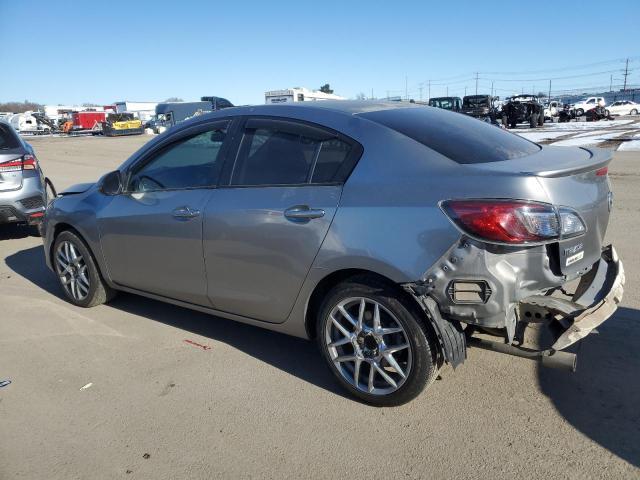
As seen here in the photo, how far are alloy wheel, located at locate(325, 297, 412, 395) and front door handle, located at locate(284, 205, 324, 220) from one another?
518mm

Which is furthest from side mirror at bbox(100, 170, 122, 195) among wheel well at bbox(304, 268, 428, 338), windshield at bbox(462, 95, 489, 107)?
windshield at bbox(462, 95, 489, 107)

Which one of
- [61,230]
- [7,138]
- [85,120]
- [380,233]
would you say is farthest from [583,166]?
[85,120]

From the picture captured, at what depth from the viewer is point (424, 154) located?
2914 mm

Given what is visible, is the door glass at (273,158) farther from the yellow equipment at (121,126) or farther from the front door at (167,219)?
the yellow equipment at (121,126)

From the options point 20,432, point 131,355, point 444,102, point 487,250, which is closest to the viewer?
point 487,250

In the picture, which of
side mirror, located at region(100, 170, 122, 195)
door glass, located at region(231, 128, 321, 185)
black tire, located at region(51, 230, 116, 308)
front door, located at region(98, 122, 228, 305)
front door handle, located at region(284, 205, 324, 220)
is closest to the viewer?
front door handle, located at region(284, 205, 324, 220)

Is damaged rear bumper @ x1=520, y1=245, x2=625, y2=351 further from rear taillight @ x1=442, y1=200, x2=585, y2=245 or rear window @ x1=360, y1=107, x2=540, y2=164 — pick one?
rear window @ x1=360, y1=107, x2=540, y2=164

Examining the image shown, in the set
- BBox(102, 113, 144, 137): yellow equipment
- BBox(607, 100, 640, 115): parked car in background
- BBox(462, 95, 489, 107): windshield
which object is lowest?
BBox(607, 100, 640, 115): parked car in background

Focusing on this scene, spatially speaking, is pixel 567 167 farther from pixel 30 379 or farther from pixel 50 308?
pixel 50 308

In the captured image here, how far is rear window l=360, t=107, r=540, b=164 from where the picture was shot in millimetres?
2984

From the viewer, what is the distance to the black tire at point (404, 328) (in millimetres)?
2830

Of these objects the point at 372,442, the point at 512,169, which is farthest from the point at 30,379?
the point at 512,169

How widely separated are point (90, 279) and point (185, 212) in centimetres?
155

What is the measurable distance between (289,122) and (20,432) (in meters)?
2.41
